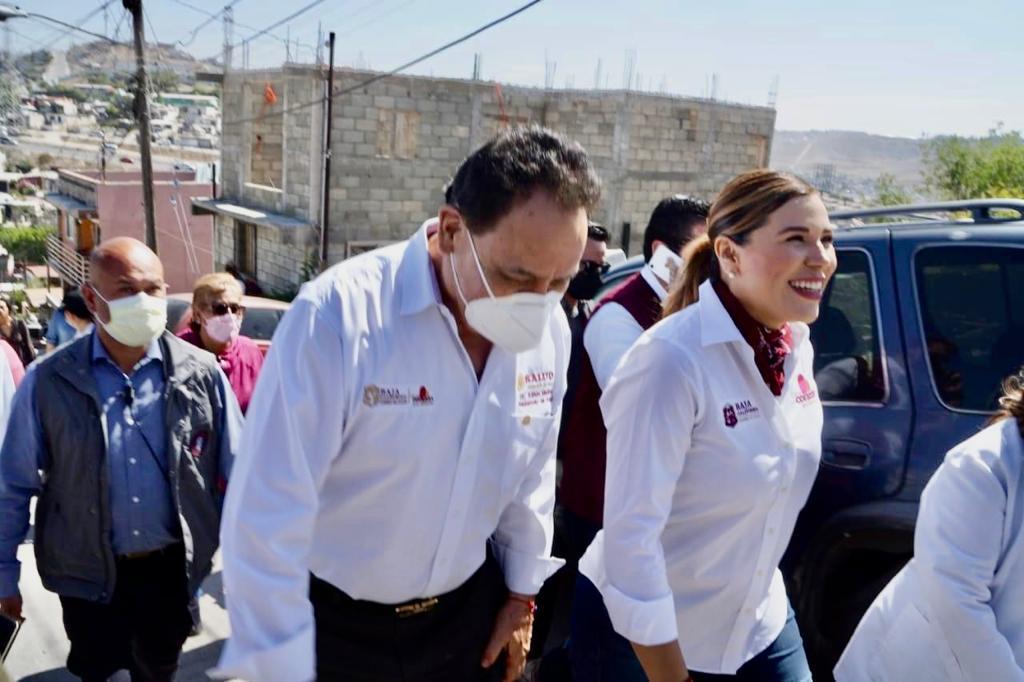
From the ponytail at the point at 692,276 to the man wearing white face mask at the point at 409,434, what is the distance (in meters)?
0.44

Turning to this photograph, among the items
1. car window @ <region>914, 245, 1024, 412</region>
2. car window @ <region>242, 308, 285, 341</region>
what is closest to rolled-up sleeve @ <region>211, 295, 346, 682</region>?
car window @ <region>914, 245, 1024, 412</region>

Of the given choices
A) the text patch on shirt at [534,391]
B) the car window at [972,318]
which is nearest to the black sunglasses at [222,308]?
the text patch on shirt at [534,391]

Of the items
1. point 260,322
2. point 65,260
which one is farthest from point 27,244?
point 260,322

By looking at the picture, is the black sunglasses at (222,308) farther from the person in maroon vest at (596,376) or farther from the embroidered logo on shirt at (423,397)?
the embroidered logo on shirt at (423,397)

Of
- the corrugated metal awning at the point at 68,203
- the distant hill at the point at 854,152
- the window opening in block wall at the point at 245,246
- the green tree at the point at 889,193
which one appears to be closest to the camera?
the window opening in block wall at the point at 245,246

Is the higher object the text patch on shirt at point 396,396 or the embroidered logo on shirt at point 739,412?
the text patch on shirt at point 396,396

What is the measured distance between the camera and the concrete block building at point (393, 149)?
22484 mm

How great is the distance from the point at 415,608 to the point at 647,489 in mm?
570

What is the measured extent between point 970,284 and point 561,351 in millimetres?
1819

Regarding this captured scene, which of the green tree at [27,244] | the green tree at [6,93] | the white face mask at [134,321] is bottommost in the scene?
the green tree at [27,244]

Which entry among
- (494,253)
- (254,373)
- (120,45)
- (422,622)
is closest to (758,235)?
(494,253)

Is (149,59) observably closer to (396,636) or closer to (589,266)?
(589,266)

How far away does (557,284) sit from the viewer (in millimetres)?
1945

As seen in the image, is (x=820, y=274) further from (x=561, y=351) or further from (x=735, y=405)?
(x=561, y=351)
